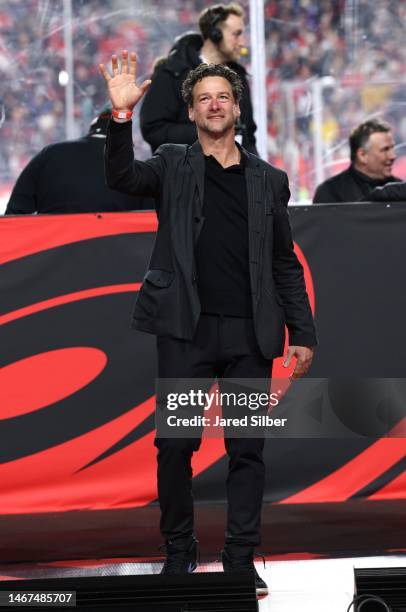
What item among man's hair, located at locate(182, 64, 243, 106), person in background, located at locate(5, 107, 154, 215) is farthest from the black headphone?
man's hair, located at locate(182, 64, 243, 106)

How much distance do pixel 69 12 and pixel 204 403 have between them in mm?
3937

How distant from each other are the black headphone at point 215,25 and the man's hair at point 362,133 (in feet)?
3.43

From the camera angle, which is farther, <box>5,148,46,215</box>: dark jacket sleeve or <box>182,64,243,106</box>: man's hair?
<box>5,148,46,215</box>: dark jacket sleeve

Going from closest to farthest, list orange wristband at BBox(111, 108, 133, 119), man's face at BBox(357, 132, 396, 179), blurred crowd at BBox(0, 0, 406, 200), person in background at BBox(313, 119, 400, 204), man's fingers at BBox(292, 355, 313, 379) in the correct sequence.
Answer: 1. orange wristband at BBox(111, 108, 133, 119)
2. man's fingers at BBox(292, 355, 313, 379)
3. person in background at BBox(313, 119, 400, 204)
4. man's face at BBox(357, 132, 396, 179)
5. blurred crowd at BBox(0, 0, 406, 200)

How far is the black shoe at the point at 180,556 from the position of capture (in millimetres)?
4609

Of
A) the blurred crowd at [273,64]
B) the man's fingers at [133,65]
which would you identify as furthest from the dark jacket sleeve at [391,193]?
the blurred crowd at [273,64]

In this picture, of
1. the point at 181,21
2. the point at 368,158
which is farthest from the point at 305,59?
the point at 368,158

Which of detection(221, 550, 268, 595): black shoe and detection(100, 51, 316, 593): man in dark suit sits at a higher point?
detection(100, 51, 316, 593): man in dark suit

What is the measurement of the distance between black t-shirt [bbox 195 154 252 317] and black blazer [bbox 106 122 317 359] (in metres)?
0.04

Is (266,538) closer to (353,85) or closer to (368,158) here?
(368,158)

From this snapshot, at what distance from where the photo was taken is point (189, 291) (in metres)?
4.53

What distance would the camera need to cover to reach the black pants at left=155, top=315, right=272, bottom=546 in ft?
15.1

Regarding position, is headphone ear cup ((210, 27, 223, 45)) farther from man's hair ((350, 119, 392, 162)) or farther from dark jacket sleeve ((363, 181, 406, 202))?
dark jacket sleeve ((363, 181, 406, 202))

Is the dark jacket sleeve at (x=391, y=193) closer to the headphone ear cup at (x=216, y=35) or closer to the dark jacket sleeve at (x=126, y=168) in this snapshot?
the headphone ear cup at (x=216, y=35)
